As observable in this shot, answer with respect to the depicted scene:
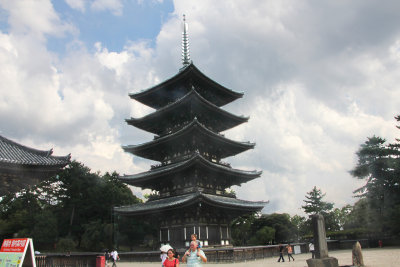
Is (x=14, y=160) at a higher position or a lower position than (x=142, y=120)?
lower

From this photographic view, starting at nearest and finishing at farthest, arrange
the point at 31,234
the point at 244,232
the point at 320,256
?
the point at 320,256 < the point at 31,234 < the point at 244,232

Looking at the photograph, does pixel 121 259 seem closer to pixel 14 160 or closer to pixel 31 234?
pixel 14 160

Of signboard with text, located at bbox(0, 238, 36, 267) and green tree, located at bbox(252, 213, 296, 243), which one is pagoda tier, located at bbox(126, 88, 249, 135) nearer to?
signboard with text, located at bbox(0, 238, 36, 267)

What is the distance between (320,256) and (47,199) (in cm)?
5671

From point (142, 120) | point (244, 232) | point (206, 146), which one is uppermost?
point (142, 120)

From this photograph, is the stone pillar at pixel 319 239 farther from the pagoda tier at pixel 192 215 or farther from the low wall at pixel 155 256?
the pagoda tier at pixel 192 215

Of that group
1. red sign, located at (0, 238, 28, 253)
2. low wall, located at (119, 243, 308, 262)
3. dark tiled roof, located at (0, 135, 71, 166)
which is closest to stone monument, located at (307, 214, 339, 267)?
low wall, located at (119, 243, 308, 262)

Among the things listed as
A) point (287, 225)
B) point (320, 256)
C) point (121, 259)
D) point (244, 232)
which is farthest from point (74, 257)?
point (287, 225)

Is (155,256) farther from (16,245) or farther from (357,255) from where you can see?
(16,245)

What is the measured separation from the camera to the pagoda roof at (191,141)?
28780 millimetres

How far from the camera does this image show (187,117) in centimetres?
3198

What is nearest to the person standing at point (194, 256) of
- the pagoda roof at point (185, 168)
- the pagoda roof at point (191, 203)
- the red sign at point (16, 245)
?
the red sign at point (16, 245)

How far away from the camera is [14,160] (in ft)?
46.2

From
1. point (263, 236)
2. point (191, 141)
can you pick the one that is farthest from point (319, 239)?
point (263, 236)
